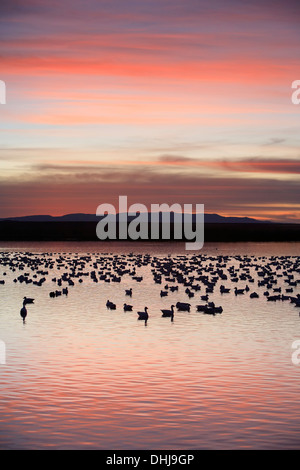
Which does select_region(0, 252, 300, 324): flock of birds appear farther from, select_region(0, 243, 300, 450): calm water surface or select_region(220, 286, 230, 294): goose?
select_region(0, 243, 300, 450): calm water surface

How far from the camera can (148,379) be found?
23.2 m

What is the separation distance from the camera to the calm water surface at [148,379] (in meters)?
17.4

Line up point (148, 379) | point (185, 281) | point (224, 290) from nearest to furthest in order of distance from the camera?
point (148, 379), point (224, 290), point (185, 281)

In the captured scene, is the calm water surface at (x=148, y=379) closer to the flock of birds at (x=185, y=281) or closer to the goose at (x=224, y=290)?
the flock of birds at (x=185, y=281)

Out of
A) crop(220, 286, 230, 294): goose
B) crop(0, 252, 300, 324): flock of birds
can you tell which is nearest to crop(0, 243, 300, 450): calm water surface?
crop(0, 252, 300, 324): flock of birds

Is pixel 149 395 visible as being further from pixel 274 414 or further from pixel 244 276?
pixel 244 276

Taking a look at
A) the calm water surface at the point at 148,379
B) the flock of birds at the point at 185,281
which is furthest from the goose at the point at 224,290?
the calm water surface at the point at 148,379

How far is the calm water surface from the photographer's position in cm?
1736

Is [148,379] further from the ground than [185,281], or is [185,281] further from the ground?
[185,281]

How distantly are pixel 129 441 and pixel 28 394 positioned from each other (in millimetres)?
5328

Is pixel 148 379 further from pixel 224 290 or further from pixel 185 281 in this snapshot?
pixel 185 281

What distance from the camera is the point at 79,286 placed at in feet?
188

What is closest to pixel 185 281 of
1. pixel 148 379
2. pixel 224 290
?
pixel 224 290

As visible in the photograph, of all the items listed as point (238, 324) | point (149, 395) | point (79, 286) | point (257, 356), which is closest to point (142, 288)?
point (79, 286)
